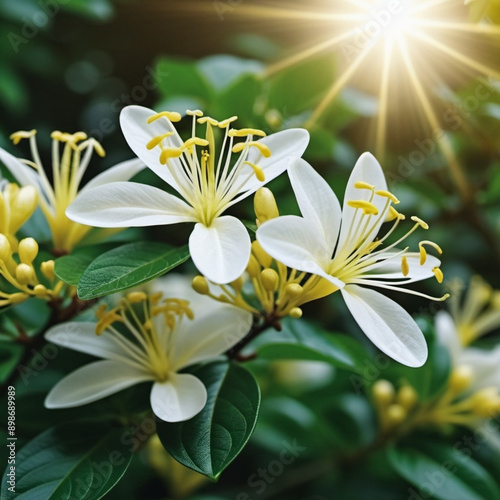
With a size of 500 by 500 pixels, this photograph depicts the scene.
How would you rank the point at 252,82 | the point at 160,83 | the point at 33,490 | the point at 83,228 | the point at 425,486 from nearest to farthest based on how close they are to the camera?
the point at 33,490, the point at 83,228, the point at 425,486, the point at 252,82, the point at 160,83

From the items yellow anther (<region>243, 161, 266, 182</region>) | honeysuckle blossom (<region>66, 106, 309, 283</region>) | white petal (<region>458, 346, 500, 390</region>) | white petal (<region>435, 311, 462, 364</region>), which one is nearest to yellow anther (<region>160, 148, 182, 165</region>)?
honeysuckle blossom (<region>66, 106, 309, 283</region>)

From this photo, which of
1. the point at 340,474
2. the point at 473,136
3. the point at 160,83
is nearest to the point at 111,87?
the point at 160,83

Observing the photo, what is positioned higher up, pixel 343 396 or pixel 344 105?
pixel 344 105

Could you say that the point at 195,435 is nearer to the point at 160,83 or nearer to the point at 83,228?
the point at 83,228

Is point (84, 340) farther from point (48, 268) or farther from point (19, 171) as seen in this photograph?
point (19, 171)

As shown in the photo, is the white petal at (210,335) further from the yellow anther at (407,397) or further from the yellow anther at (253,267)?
the yellow anther at (407,397)

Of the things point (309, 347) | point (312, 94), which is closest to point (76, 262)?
point (309, 347)
